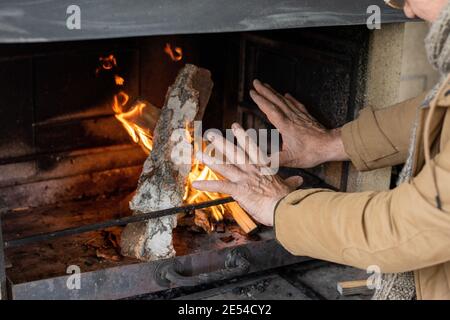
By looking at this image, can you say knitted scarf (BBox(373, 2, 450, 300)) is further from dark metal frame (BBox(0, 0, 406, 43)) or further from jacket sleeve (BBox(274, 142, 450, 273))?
dark metal frame (BBox(0, 0, 406, 43))

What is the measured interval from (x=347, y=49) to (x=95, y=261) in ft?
3.43

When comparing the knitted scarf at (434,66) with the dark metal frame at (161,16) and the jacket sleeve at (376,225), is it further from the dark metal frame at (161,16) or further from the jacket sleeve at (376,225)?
the dark metal frame at (161,16)

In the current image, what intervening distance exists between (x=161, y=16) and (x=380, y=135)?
32.6 inches

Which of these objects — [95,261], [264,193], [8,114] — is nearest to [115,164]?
[8,114]

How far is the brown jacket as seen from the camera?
134 cm

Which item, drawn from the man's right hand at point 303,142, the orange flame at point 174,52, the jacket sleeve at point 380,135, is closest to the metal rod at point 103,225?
the man's right hand at point 303,142

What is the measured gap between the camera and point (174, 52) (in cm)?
253

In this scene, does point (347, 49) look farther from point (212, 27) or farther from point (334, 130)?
point (212, 27)

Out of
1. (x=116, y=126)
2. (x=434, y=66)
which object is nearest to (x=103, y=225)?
(x=116, y=126)

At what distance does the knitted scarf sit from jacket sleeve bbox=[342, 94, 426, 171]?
47 centimetres

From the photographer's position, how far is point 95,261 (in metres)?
2.05

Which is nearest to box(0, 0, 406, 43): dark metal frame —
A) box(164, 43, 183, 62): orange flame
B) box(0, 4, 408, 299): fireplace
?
box(0, 4, 408, 299): fireplace

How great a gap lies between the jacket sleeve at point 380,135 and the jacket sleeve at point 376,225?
57 cm

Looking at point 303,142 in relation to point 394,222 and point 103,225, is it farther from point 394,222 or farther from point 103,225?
point 394,222
